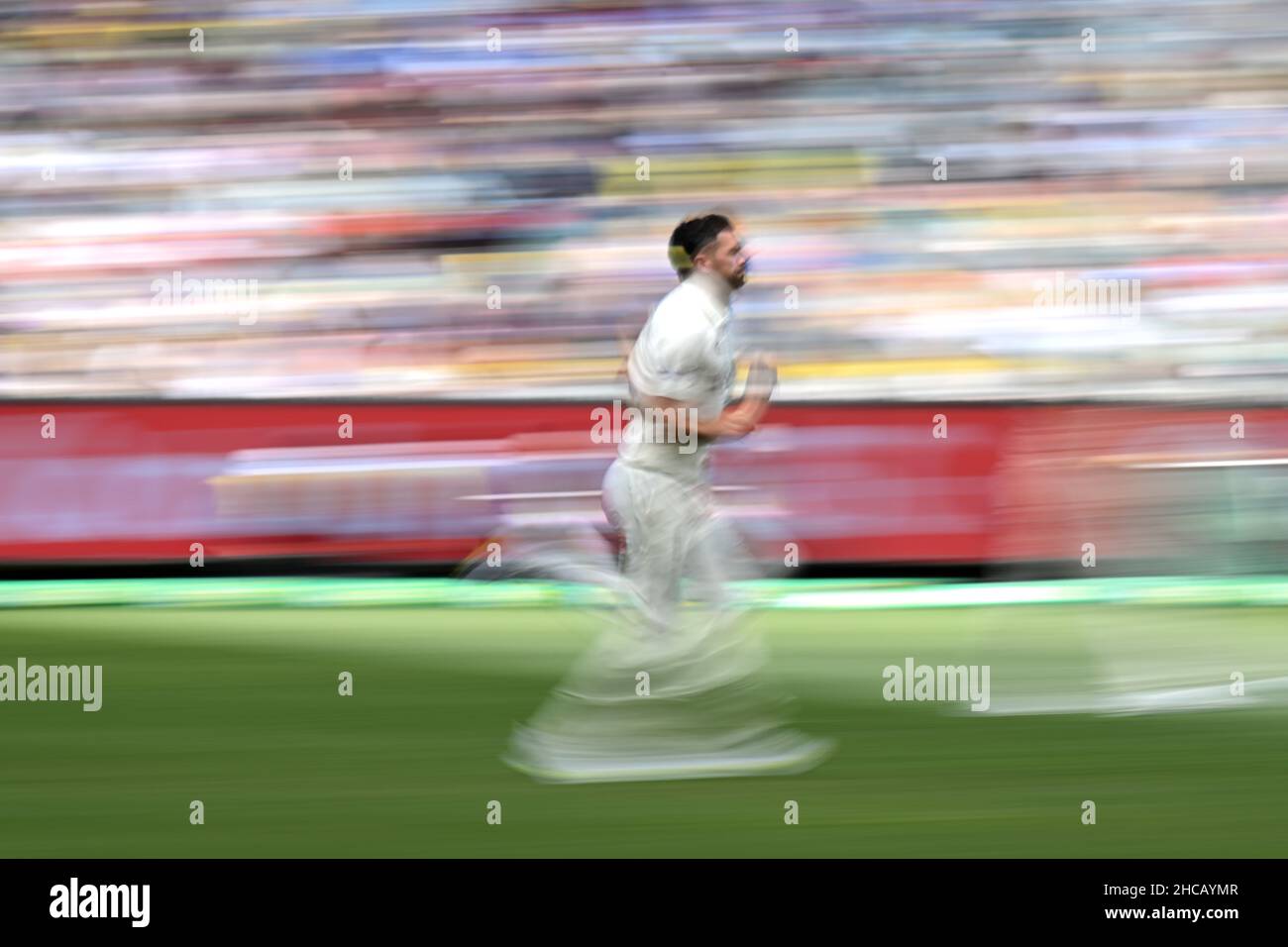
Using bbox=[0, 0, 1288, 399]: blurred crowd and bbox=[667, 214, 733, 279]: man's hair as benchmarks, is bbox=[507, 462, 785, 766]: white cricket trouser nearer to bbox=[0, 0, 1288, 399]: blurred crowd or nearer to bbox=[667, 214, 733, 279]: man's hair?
bbox=[667, 214, 733, 279]: man's hair

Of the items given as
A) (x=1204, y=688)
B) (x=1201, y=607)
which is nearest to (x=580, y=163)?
(x=1201, y=607)

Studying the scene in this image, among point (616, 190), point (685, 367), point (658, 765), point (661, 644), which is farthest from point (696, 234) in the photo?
point (616, 190)

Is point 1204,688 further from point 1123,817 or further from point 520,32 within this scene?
point 520,32

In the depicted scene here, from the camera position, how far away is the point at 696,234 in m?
5.73

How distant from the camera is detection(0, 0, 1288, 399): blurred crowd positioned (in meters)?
10.2

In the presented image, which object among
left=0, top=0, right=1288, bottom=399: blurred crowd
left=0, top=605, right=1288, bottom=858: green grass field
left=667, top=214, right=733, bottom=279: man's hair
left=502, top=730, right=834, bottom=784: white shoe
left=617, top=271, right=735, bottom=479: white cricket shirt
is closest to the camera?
left=0, top=605, right=1288, bottom=858: green grass field

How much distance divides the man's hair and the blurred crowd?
14.2ft

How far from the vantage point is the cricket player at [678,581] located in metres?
5.66

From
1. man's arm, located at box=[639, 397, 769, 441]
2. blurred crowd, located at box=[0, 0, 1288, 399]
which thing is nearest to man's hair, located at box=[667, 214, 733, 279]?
man's arm, located at box=[639, 397, 769, 441]

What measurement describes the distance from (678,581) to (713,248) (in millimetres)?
971

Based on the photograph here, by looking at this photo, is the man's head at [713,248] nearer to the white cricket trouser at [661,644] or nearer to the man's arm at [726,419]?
the man's arm at [726,419]

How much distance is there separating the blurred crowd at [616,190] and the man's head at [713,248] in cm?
433

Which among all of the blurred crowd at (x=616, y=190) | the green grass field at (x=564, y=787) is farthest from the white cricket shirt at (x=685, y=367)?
the blurred crowd at (x=616, y=190)

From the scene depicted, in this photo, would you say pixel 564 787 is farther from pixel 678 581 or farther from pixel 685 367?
pixel 685 367
